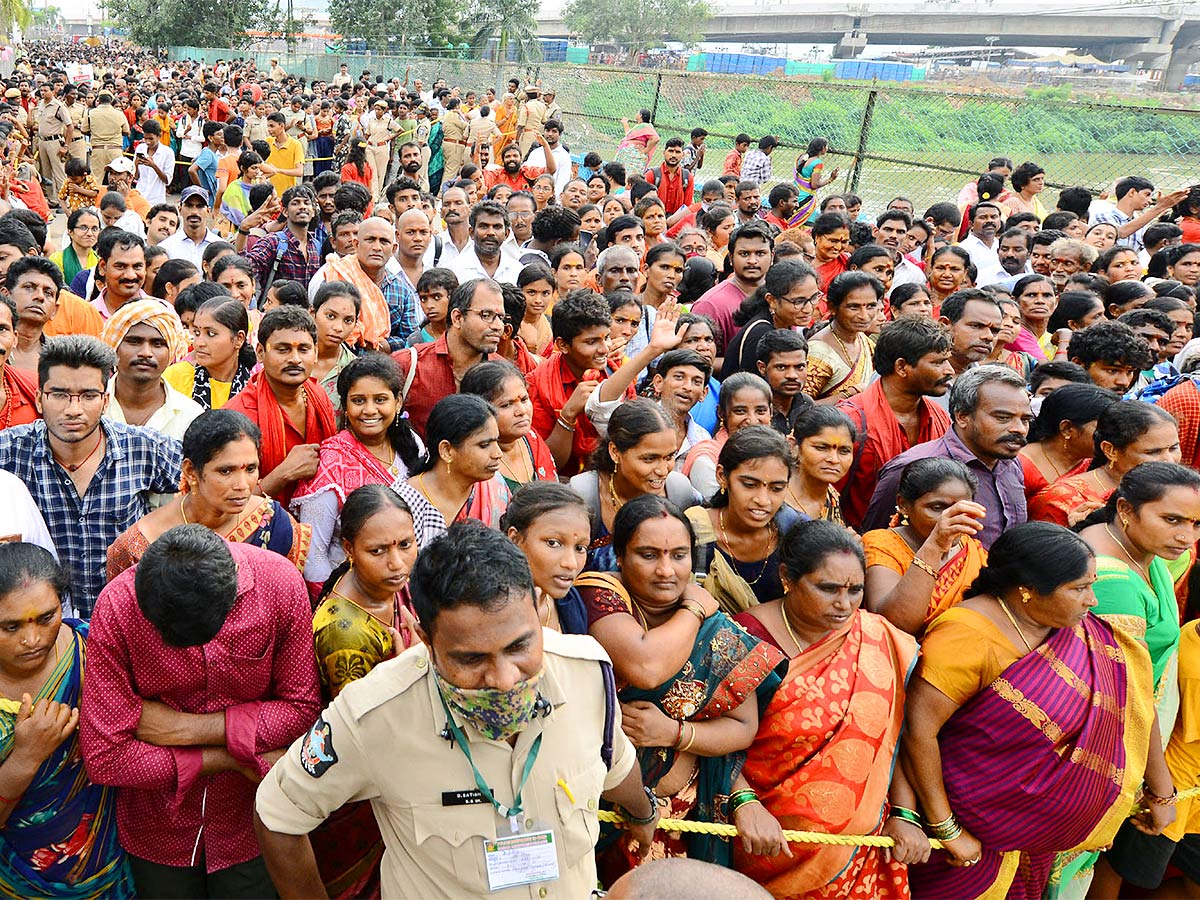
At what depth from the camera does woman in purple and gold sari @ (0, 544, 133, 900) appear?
7.43ft

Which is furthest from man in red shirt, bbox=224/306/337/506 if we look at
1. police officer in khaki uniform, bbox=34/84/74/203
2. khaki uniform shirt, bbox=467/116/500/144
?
khaki uniform shirt, bbox=467/116/500/144

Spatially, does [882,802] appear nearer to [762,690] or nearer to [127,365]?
[762,690]

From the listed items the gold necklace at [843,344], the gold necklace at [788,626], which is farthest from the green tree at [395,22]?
the gold necklace at [788,626]

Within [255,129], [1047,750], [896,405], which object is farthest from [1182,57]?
[1047,750]

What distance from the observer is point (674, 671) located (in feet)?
8.32

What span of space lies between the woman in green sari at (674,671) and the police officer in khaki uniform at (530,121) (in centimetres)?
1192

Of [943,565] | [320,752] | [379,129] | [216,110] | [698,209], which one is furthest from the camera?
[216,110]

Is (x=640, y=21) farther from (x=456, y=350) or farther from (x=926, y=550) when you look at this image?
(x=926, y=550)

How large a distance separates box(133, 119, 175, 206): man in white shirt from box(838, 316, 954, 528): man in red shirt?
350 inches

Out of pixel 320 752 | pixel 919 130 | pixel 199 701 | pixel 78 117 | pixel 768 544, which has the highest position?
pixel 919 130

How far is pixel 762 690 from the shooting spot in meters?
2.72

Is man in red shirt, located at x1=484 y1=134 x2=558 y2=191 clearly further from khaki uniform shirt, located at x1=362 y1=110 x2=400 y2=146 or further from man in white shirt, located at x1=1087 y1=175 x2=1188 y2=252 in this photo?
man in white shirt, located at x1=1087 y1=175 x2=1188 y2=252

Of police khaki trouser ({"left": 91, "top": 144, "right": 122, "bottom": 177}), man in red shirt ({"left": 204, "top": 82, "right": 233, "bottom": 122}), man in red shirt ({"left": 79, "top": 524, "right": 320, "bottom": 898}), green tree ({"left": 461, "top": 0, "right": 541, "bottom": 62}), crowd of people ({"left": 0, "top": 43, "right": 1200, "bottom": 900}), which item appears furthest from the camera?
green tree ({"left": 461, "top": 0, "right": 541, "bottom": 62})

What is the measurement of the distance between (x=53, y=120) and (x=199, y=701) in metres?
12.5
